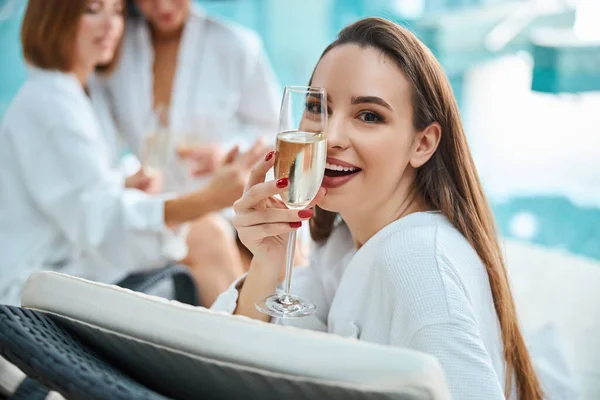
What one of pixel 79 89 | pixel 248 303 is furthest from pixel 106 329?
pixel 79 89

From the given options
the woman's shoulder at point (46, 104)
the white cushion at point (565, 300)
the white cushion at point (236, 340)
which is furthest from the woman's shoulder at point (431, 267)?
the woman's shoulder at point (46, 104)

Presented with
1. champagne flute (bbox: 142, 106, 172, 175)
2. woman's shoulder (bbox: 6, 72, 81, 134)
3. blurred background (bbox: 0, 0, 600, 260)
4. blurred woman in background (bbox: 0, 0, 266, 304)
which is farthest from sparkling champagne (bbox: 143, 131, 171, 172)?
blurred background (bbox: 0, 0, 600, 260)

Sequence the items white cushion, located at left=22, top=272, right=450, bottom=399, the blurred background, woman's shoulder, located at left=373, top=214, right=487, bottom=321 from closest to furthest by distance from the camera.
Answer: white cushion, located at left=22, top=272, right=450, bottom=399 < woman's shoulder, located at left=373, top=214, right=487, bottom=321 < the blurred background

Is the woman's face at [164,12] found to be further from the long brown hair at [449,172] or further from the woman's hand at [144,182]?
the long brown hair at [449,172]

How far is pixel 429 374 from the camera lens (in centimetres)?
91

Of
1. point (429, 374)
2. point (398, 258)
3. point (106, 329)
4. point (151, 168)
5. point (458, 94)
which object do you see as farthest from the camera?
point (458, 94)

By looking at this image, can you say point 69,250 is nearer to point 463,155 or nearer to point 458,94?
point 463,155

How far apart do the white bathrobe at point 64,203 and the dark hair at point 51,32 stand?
0.21 feet

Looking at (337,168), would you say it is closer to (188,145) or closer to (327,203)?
(327,203)

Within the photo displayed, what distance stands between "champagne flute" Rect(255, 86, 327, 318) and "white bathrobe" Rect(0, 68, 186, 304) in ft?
4.44

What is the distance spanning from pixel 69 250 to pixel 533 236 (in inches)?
161

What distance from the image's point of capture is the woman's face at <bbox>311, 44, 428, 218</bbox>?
1569mm

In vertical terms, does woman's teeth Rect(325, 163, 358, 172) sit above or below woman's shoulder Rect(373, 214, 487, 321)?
above

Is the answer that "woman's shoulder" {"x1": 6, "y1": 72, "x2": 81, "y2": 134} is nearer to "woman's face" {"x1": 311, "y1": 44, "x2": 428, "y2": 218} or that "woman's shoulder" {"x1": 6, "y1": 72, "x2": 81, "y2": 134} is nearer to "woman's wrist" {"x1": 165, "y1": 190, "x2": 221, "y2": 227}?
"woman's wrist" {"x1": 165, "y1": 190, "x2": 221, "y2": 227}
